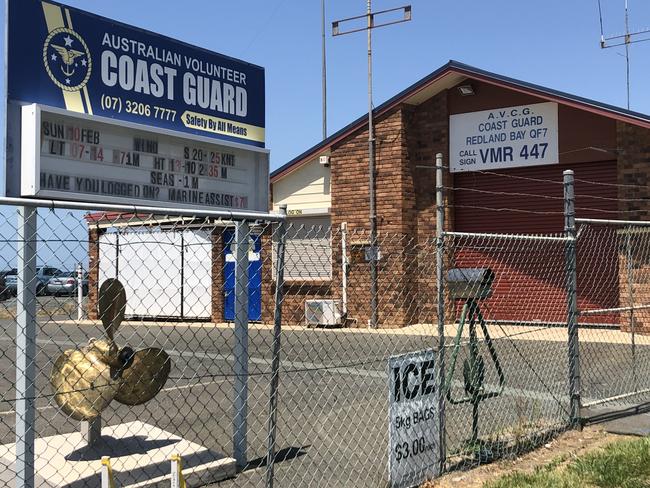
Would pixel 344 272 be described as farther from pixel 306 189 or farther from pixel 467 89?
pixel 467 89

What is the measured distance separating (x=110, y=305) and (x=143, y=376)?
0.61 m

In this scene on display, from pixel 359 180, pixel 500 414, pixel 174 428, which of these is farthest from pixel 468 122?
pixel 174 428

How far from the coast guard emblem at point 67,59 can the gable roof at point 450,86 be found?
11.8 meters

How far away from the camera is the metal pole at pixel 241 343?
206 inches

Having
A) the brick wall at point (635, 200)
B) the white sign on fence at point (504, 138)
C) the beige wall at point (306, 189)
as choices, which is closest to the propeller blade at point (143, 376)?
the brick wall at point (635, 200)

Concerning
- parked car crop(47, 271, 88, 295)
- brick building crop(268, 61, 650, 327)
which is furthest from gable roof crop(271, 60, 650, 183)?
parked car crop(47, 271, 88, 295)

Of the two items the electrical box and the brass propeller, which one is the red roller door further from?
A: the brass propeller

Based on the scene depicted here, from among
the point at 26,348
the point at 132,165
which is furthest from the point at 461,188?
the point at 26,348

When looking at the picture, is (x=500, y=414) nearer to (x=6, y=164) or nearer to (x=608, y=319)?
(x=6, y=164)

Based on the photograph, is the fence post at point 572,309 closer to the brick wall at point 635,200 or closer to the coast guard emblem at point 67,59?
the coast guard emblem at point 67,59

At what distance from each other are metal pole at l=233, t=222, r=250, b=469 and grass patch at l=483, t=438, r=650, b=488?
1873mm

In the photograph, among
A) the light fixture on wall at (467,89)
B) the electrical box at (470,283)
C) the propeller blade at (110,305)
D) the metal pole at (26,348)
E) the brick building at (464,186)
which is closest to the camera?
the metal pole at (26,348)

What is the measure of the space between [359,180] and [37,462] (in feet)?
42.1

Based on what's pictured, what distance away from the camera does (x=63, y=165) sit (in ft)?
16.2
